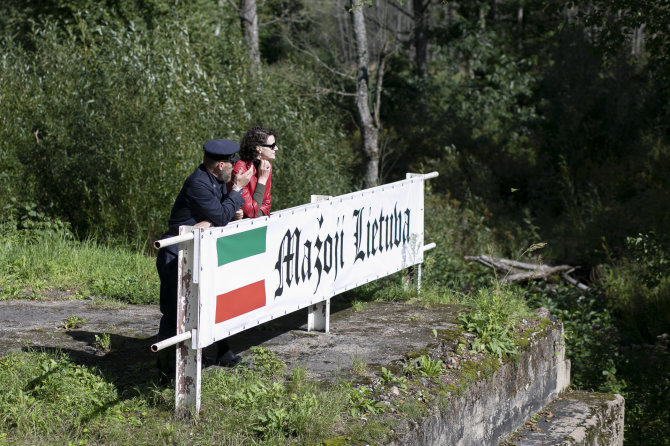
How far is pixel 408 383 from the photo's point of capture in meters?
5.71

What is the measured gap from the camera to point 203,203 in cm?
537

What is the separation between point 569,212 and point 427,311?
11792 millimetres

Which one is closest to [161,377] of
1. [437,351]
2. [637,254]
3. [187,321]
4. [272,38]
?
[187,321]

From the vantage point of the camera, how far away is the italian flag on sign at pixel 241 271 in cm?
506

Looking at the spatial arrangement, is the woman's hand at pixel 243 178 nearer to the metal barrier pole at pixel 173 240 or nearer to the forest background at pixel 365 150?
the metal barrier pole at pixel 173 240

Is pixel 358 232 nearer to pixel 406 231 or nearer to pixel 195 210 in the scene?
pixel 406 231

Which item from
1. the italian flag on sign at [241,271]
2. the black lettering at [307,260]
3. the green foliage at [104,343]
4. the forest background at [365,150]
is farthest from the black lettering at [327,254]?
the forest background at [365,150]

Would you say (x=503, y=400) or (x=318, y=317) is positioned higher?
(x=318, y=317)

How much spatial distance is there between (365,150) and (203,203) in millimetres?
9928

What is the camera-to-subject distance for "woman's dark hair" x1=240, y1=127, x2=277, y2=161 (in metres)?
6.21

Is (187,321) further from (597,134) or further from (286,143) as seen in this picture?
(597,134)

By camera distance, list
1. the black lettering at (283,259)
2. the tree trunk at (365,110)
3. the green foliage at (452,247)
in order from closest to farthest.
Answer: the black lettering at (283,259), the green foliage at (452,247), the tree trunk at (365,110)

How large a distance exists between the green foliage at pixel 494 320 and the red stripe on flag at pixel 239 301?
1979 millimetres

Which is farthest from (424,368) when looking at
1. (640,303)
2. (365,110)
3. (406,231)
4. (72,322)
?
(365,110)
